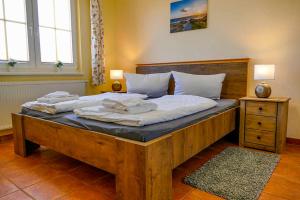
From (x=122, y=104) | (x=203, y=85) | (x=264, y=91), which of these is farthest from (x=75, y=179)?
(x=264, y=91)

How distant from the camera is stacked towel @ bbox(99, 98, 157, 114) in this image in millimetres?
1534

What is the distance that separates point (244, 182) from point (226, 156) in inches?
21.4

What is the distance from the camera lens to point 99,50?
12.0 feet

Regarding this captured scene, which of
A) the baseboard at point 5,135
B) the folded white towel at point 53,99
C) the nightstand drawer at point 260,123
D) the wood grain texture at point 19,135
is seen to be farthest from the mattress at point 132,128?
the baseboard at point 5,135

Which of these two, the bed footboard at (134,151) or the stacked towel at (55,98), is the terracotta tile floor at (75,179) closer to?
the bed footboard at (134,151)

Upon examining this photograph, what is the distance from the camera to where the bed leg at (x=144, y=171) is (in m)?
1.18

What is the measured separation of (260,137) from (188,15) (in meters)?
1.96

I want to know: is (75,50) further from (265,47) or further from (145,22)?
(265,47)

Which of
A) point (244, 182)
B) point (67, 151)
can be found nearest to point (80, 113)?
point (67, 151)

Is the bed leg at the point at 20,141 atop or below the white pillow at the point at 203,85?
below

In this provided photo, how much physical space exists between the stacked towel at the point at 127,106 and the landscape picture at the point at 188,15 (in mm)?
1931

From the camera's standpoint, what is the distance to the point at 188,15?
311 cm

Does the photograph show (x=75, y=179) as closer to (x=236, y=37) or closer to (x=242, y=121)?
(x=242, y=121)

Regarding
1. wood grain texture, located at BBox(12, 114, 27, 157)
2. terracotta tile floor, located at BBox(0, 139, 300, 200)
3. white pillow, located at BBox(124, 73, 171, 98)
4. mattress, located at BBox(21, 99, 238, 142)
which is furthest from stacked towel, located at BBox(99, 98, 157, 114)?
white pillow, located at BBox(124, 73, 171, 98)
